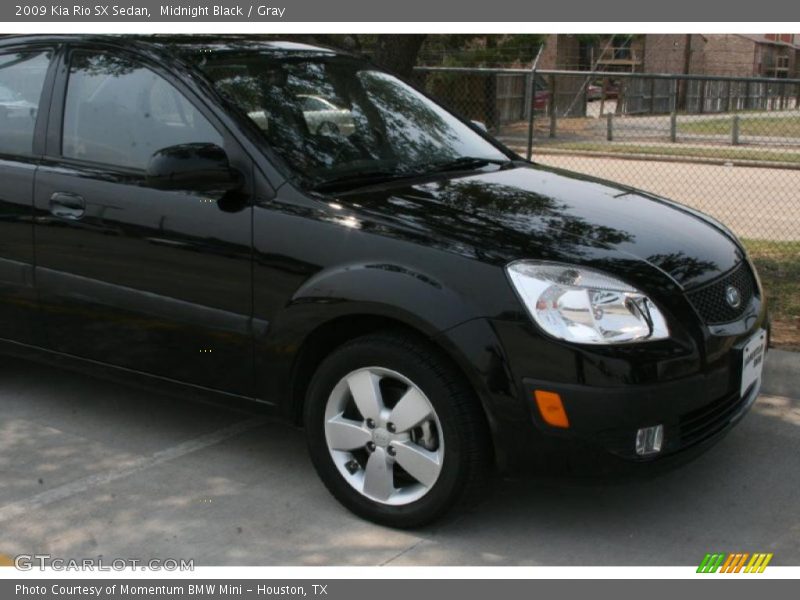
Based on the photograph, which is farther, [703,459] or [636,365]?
[703,459]

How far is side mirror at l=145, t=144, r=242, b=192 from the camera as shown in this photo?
4250 millimetres

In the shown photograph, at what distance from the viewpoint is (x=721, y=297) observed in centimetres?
419

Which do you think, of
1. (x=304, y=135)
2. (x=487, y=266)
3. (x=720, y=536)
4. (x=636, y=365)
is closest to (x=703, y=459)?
(x=720, y=536)

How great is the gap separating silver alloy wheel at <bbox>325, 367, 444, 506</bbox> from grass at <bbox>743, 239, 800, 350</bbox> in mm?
2812

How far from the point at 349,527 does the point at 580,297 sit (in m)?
1.25

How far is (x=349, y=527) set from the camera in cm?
415

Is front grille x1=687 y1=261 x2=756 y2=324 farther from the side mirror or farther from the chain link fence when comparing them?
the chain link fence

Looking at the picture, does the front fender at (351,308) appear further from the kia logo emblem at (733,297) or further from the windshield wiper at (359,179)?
the kia logo emblem at (733,297)

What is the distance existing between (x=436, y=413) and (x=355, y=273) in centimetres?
59

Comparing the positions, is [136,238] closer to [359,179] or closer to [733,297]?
[359,179]

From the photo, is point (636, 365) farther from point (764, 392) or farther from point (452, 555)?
point (764, 392)

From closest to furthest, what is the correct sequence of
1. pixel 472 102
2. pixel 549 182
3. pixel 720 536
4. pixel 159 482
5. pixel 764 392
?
pixel 720 536
pixel 159 482
pixel 549 182
pixel 764 392
pixel 472 102

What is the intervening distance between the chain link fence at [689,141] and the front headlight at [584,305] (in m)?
6.71

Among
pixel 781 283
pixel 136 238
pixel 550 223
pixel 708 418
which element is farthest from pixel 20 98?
pixel 781 283
